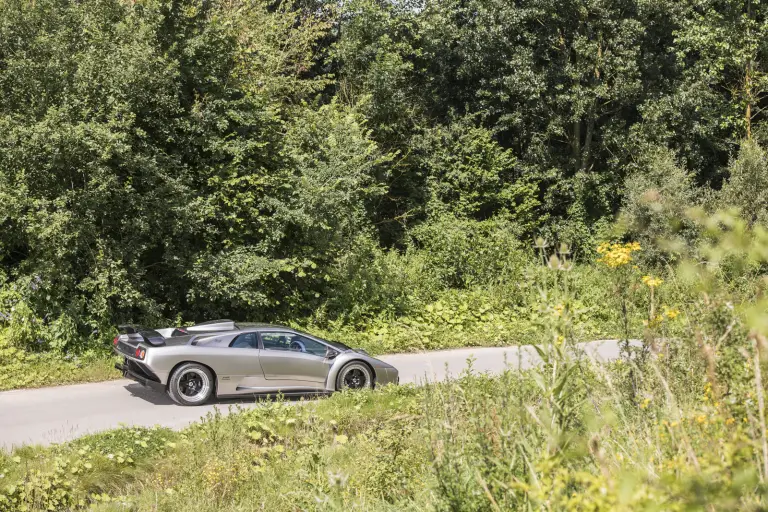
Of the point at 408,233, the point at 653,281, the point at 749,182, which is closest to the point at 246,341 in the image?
the point at 653,281

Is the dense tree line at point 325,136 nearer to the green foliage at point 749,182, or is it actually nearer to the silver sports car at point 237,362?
the green foliage at point 749,182

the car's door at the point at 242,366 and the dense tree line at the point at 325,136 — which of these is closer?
the car's door at the point at 242,366

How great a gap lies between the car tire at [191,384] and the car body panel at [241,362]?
97 mm

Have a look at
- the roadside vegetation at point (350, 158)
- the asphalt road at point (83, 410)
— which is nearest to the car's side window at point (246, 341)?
the asphalt road at point (83, 410)

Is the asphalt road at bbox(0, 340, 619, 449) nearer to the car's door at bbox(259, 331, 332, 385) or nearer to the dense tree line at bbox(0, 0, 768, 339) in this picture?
the car's door at bbox(259, 331, 332, 385)

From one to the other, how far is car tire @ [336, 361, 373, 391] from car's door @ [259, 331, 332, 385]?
14.2 inches

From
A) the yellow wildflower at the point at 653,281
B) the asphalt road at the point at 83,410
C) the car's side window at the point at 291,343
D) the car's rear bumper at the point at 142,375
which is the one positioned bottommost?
the asphalt road at the point at 83,410

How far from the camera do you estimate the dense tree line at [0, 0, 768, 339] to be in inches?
535

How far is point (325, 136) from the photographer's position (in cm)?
2066

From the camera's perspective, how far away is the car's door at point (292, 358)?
1190 centimetres

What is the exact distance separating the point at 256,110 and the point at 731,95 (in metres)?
19.3

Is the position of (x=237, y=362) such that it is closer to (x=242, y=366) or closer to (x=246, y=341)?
(x=242, y=366)

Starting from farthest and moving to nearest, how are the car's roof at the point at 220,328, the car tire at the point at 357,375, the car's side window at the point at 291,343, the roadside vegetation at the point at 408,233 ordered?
the car tire at the point at 357,375, the car's side window at the point at 291,343, the car's roof at the point at 220,328, the roadside vegetation at the point at 408,233

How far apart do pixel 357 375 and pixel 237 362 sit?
7.08ft
